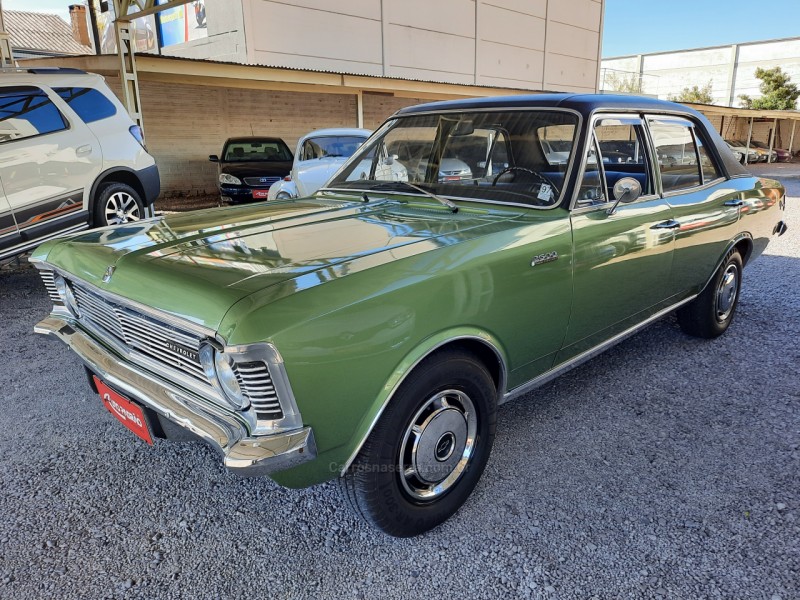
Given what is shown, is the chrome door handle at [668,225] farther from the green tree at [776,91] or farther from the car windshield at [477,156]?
the green tree at [776,91]

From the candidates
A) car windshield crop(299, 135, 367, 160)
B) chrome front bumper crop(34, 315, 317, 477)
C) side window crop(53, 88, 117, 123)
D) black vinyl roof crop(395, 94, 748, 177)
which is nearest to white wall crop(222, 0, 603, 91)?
car windshield crop(299, 135, 367, 160)

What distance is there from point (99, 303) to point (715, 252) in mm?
3898

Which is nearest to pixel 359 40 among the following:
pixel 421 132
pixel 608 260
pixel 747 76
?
pixel 421 132

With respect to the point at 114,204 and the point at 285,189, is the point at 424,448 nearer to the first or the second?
the point at 114,204

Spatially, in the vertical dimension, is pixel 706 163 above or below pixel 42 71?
below

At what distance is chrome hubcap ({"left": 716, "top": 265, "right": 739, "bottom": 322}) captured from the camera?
4.41 m

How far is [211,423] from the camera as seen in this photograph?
1.93 meters

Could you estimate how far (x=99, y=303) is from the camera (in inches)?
95.8

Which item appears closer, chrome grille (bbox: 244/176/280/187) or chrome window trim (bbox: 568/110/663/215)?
chrome window trim (bbox: 568/110/663/215)

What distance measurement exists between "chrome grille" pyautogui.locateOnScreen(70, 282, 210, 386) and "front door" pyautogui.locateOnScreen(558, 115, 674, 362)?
179 cm

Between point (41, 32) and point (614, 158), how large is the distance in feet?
132

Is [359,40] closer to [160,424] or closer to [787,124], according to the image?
[160,424]

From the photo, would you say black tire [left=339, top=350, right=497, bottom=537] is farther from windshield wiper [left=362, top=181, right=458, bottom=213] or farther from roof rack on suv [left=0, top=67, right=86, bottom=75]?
roof rack on suv [left=0, top=67, right=86, bottom=75]

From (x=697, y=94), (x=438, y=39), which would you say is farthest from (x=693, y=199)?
(x=697, y=94)
